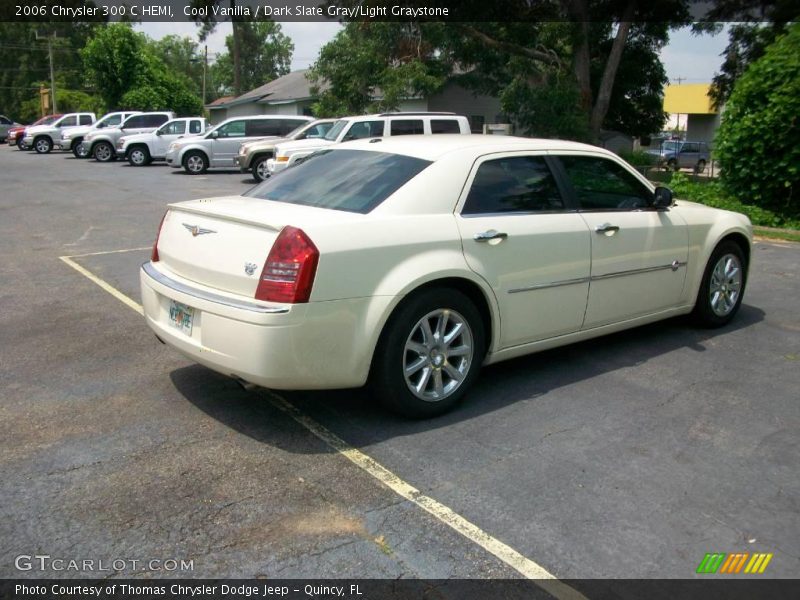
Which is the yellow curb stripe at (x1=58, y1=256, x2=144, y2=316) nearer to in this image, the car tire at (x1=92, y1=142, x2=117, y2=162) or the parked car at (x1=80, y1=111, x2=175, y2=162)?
the parked car at (x1=80, y1=111, x2=175, y2=162)

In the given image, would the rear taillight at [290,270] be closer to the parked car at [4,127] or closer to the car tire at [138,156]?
the car tire at [138,156]

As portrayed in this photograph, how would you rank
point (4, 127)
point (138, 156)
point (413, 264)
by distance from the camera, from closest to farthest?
point (413, 264)
point (138, 156)
point (4, 127)

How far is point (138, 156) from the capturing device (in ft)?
91.8

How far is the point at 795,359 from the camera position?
6086 mm

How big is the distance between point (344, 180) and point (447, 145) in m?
0.76

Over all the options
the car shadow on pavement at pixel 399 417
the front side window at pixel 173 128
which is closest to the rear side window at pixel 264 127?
the front side window at pixel 173 128

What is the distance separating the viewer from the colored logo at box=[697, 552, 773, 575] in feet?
10.7

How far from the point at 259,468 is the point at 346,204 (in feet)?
5.46

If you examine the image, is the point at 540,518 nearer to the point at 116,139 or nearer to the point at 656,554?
the point at 656,554

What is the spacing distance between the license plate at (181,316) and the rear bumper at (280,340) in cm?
5

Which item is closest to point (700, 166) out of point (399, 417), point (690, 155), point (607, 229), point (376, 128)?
point (690, 155)

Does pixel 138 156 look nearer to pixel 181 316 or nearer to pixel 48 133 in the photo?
pixel 48 133

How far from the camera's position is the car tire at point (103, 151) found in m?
29.9

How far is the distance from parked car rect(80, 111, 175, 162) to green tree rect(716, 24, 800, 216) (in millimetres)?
22126
